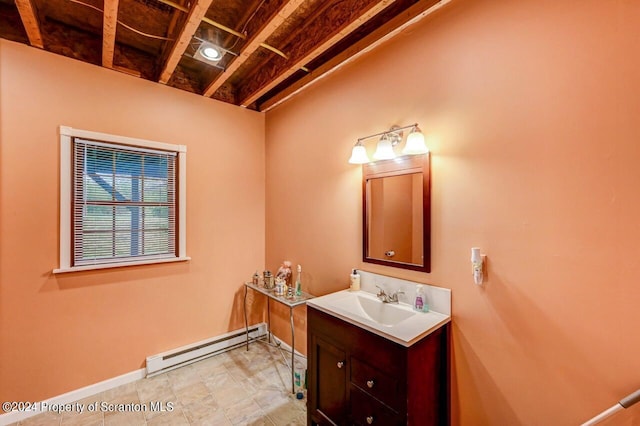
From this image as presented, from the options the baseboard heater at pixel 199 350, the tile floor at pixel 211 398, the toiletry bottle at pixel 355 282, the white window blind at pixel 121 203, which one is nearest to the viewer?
the tile floor at pixel 211 398

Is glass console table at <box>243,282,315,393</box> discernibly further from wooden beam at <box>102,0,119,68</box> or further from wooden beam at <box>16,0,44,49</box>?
wooden beam at <box>16,0,44,49</box>

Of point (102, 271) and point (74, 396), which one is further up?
point (102, 271)

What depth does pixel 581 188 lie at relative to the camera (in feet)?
3.92

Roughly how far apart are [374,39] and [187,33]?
1337 millimetres

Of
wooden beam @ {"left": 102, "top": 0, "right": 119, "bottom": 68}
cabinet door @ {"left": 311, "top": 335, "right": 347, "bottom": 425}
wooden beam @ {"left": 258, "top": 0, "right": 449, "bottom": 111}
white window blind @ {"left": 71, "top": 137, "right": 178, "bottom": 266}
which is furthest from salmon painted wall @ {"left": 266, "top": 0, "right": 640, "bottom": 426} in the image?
white window blind @ {"left": 71, "top": 137, "right": 178, "bottom": 266}

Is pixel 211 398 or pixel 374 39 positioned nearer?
pixel 374 39

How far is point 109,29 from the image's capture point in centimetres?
185

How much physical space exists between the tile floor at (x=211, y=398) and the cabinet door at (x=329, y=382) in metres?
0.36

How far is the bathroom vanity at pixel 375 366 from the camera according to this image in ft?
4.46

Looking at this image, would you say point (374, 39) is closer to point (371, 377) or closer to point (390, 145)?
point (390, 145)

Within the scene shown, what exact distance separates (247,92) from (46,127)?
1720 mm

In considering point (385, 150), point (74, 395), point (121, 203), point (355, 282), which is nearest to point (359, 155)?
point (385, 150)

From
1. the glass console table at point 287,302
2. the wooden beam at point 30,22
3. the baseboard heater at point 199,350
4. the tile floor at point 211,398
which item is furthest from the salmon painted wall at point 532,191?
the wooden beam at point 30,22

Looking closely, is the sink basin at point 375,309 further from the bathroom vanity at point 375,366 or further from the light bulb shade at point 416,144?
the light bulb shade at point 416,144
